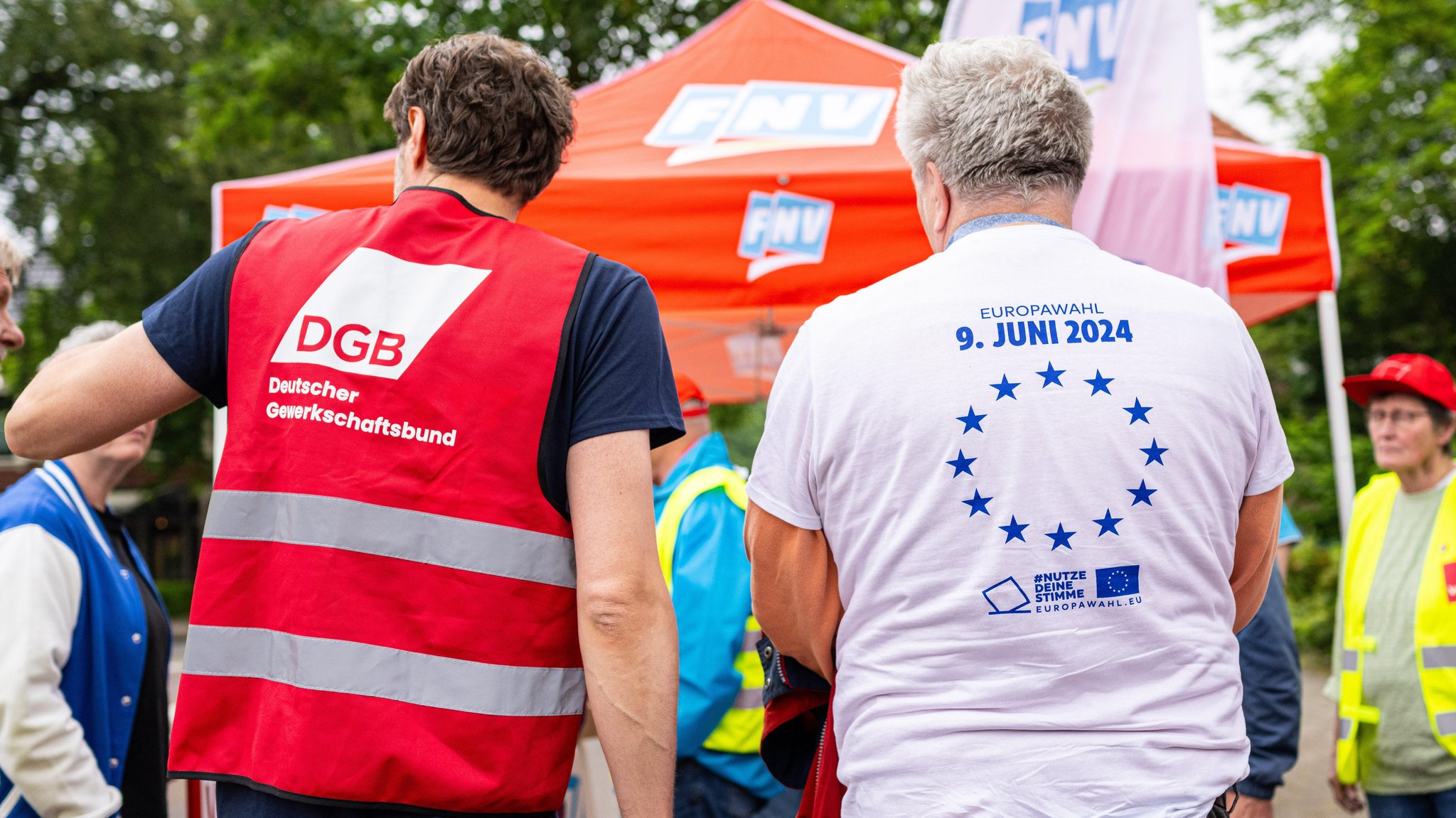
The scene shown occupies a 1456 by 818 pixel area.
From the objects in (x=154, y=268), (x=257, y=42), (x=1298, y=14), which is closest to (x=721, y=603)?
(x=257, y=42)

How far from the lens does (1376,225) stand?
47.9 ft

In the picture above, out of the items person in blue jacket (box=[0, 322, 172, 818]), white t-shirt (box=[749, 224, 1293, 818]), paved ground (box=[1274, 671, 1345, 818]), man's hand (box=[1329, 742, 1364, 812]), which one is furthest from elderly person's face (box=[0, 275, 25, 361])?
paved ground (box=[1274, 671, 1345, 818])

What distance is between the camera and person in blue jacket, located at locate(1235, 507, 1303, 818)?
290 cm

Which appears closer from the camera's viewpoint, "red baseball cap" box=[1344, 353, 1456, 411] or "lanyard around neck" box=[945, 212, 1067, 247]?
"lanyard around neck" box=[945, 212, 1067, 247]

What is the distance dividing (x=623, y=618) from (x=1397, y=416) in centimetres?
287

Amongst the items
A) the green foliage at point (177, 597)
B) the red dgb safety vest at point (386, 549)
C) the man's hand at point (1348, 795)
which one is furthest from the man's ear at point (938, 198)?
the green foliage at point (177, 597)

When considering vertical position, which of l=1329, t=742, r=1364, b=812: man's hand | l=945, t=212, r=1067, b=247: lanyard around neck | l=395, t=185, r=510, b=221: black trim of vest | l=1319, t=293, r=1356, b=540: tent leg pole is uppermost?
l=945, t=212, r=1067, b=247: lanyard around neck

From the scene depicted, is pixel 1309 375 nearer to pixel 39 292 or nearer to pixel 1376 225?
pixel 1376 225

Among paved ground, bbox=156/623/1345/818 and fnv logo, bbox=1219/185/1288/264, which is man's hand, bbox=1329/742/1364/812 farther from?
paved ground, bbox=156/623/1345/818

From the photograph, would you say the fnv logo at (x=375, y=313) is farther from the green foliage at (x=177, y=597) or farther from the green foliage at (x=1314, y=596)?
the green foliage at (x=177, y=597)

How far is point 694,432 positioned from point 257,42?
32.0 feet

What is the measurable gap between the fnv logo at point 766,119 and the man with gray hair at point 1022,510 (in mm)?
2141

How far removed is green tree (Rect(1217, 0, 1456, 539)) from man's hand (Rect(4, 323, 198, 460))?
48.2 ft

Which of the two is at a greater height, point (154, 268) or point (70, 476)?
point (70, 476)
